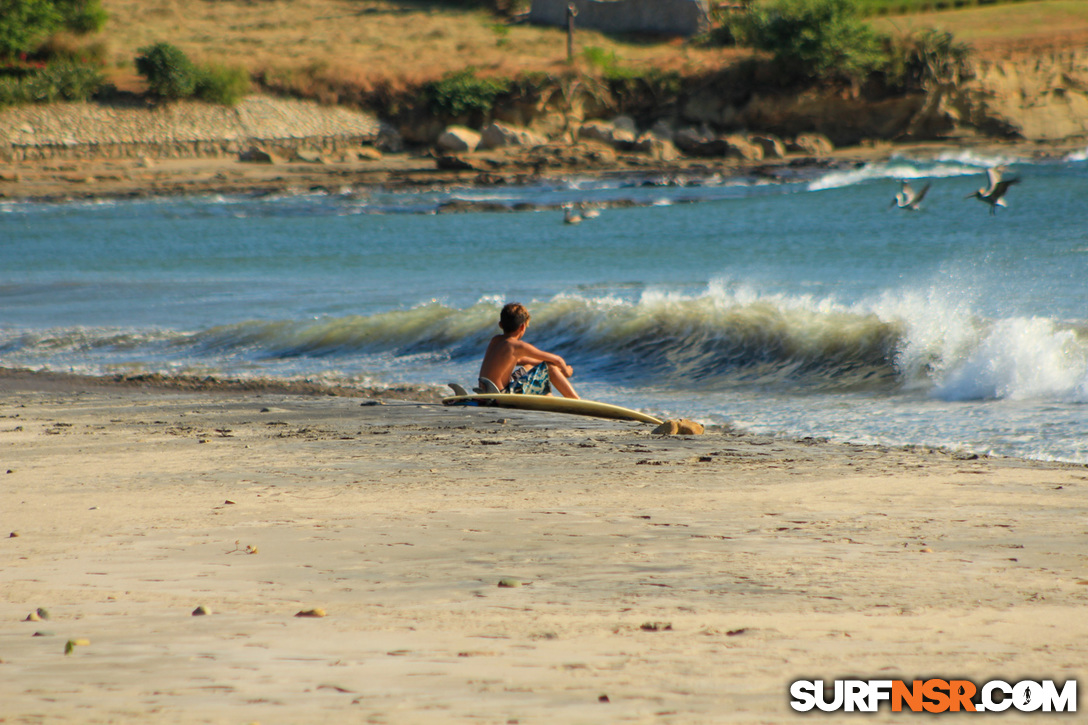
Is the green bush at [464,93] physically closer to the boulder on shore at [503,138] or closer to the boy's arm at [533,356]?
the boulder on shore at [503,138]

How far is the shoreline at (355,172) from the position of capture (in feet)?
129

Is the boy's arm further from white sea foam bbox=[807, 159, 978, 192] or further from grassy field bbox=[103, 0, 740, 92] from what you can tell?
grassy field bbox=[103, 0, 740, 92]

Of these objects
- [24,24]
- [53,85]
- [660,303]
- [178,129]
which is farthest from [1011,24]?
[660,303]

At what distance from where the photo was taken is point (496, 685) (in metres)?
2.88

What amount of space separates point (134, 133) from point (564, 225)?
2714 centimetres

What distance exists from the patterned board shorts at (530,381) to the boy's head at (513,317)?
1.38ft

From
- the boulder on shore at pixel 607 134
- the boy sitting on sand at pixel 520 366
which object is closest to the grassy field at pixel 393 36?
the boulder on shore at pixel 607 134

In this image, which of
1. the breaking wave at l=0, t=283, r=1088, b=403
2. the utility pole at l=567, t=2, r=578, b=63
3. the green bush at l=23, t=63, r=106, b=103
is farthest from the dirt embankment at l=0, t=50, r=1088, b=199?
the breaking wave at l=0, t=283, r=1088, b=403

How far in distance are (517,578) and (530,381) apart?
5109 mm

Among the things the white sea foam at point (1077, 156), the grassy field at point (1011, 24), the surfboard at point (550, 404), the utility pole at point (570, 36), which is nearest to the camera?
the surfboard at point (550, 404)

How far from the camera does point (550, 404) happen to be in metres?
8.93

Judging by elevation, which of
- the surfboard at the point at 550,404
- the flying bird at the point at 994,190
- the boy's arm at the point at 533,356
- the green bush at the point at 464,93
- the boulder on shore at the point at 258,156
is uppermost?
the green bush at the point at 464,93

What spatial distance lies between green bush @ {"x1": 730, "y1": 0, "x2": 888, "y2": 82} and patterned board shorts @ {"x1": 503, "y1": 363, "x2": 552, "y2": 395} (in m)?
45.0

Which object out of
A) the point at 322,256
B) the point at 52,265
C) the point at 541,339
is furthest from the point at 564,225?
the point at 541,339
